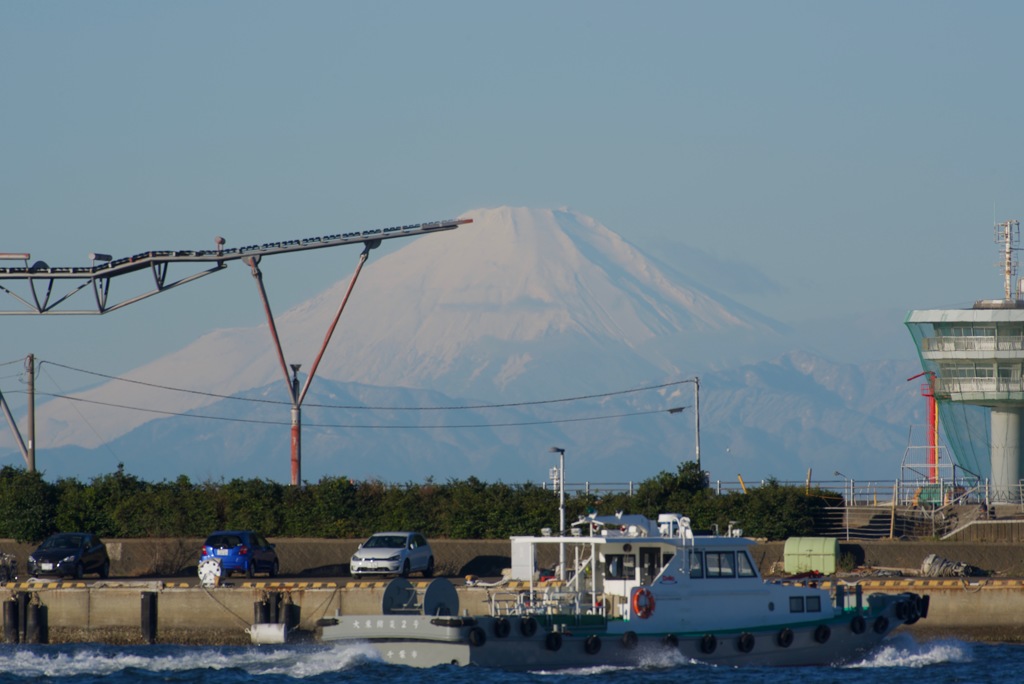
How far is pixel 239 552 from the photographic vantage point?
48.7 meters

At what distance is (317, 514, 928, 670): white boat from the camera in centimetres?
3494

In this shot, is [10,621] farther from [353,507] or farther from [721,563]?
[721,563]

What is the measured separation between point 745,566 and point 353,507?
832 inches

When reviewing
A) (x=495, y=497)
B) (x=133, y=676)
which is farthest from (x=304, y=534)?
(x=133, y=676)

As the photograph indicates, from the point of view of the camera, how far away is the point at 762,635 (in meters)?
37.2

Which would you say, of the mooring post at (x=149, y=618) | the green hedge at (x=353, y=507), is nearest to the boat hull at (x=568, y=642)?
the mooring post at (x=149, y=618)

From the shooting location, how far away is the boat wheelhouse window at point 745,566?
1469 inches

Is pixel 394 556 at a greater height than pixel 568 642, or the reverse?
pixel 394 556

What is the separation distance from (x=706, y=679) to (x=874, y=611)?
21.1 ft

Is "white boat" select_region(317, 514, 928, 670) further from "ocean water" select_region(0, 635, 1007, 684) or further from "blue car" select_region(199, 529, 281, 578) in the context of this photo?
"blue car" select_region(199, 529, 281, 578)

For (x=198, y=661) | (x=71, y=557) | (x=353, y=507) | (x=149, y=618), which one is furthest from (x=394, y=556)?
(x=198, y=661)

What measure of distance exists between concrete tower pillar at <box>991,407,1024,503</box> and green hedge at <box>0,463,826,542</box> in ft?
71.1

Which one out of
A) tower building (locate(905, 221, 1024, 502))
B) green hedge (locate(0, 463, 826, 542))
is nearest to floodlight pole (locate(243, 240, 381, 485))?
green hedge (locate(0, 463, 826, 542))

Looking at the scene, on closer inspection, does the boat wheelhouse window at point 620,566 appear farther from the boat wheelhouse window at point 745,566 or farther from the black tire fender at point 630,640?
the boat wheelhouse window at point 745,566
